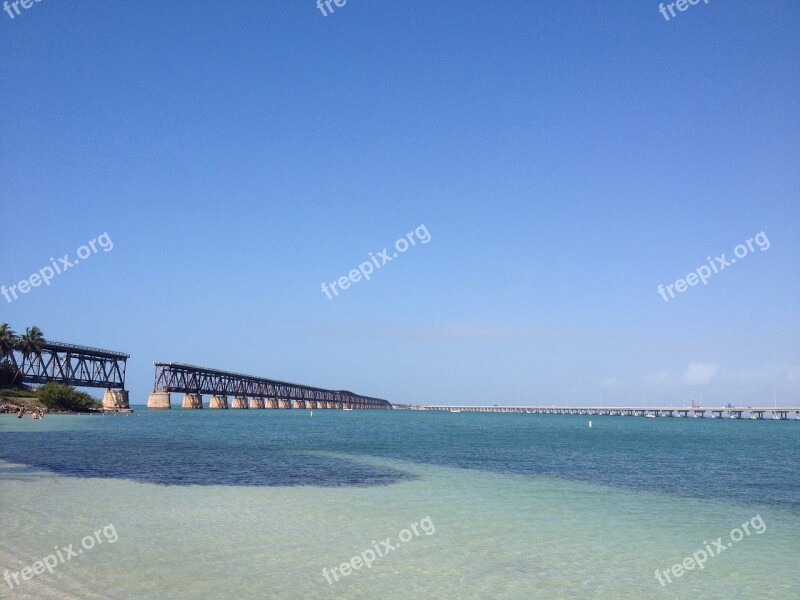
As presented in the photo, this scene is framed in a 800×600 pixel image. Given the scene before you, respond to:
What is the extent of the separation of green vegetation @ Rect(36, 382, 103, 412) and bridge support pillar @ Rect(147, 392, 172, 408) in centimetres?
5301

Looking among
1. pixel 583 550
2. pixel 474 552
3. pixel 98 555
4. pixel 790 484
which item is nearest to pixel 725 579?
pixel 583 550

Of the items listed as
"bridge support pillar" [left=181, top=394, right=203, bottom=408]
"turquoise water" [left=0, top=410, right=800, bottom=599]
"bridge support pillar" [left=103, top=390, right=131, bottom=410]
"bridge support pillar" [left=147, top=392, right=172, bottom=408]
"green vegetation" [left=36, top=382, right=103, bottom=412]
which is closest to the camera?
"turquoise water" [left=0, top=410, right=800, bottom=599]

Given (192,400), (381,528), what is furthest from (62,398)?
(381,528)

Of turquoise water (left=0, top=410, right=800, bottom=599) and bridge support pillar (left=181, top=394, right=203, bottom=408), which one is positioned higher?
bridge support pillar (left=181, top=394, right=203, bottom=408)

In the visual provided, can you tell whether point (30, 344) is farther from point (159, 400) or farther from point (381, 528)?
point (381, 528)

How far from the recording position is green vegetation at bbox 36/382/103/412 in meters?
103

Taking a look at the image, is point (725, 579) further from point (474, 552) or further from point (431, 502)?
point (431, 502)

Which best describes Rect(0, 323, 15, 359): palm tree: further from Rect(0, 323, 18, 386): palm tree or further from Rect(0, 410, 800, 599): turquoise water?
Rect(0, 410, 800, 599): turquoise water

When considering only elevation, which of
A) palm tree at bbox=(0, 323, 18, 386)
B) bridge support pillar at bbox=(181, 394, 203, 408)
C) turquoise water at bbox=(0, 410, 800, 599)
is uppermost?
palm tree at bbox=(0, 323, 18, 386)

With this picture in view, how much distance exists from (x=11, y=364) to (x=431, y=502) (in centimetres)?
11013

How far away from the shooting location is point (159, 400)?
171500 mm

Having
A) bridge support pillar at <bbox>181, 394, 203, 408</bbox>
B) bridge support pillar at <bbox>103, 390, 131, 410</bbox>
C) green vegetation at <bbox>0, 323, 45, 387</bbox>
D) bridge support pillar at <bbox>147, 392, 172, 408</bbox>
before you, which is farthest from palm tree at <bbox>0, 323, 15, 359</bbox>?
bridge support pillar at <bbox>181, 394, 203, 408</bbox>

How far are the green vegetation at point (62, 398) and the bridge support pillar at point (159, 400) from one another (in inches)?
2087

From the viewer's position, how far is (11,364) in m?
110
